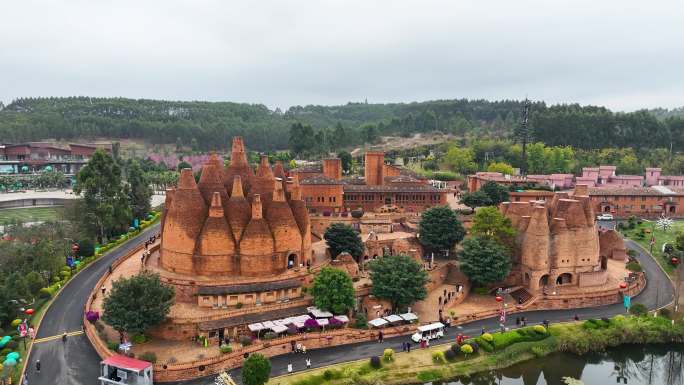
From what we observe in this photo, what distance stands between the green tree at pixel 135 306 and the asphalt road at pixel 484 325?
5093 mm

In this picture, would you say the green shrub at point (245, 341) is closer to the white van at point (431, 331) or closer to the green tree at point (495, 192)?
the white van at point (431, 331)

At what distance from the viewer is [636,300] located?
44875mm

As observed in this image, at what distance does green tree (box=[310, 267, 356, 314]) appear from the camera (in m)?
37.1

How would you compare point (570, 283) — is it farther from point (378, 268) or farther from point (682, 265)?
point (378, 268)

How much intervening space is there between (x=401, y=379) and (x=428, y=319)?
8970 millimetres

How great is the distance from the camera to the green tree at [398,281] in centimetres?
3891

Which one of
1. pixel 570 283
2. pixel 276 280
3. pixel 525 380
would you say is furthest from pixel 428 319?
pixel 570 283

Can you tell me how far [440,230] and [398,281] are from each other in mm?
12113

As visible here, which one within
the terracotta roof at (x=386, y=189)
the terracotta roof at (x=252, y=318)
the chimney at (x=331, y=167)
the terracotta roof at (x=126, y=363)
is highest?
the chimney at (x=331, y=167)

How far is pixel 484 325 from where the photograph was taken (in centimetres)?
3928

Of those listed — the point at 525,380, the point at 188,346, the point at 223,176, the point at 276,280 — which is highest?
the point at 223,176

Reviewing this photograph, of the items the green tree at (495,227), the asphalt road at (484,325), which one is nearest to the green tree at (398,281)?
the asphalt road at (484,325)

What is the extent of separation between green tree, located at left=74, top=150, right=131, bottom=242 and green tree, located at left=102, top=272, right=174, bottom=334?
24.4m

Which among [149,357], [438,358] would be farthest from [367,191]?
[149,357]
